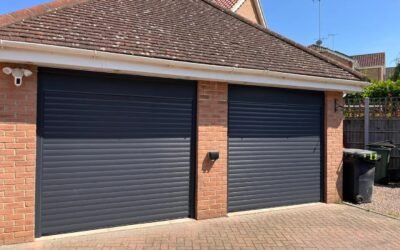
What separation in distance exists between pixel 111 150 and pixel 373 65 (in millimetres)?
44060

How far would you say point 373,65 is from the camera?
145 ft

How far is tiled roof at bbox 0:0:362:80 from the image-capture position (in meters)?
6.04

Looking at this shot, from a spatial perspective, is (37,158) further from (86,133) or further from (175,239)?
(175,239)

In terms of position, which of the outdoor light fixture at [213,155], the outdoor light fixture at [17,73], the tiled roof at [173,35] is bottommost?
the outdoor light fixture at [213,155]

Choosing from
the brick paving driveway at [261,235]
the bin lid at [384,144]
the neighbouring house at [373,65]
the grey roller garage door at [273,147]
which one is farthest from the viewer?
the neighbouring house at [373,65]

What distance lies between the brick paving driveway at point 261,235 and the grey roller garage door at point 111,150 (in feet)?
1.31

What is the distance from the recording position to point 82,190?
20.4 feet

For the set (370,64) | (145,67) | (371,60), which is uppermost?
(371,60)

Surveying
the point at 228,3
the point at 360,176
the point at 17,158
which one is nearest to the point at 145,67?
the point at 17,158

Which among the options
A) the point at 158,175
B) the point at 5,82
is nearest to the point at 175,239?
the point at 158,175

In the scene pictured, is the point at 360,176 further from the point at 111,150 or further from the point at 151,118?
the point at 111,150

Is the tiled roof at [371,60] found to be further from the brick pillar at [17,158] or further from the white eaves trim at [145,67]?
the brick pillar at [17,158]

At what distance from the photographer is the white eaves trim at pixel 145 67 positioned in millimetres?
5340

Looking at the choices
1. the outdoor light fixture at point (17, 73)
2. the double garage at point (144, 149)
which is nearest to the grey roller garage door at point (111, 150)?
the double garage at point (144, 149)
